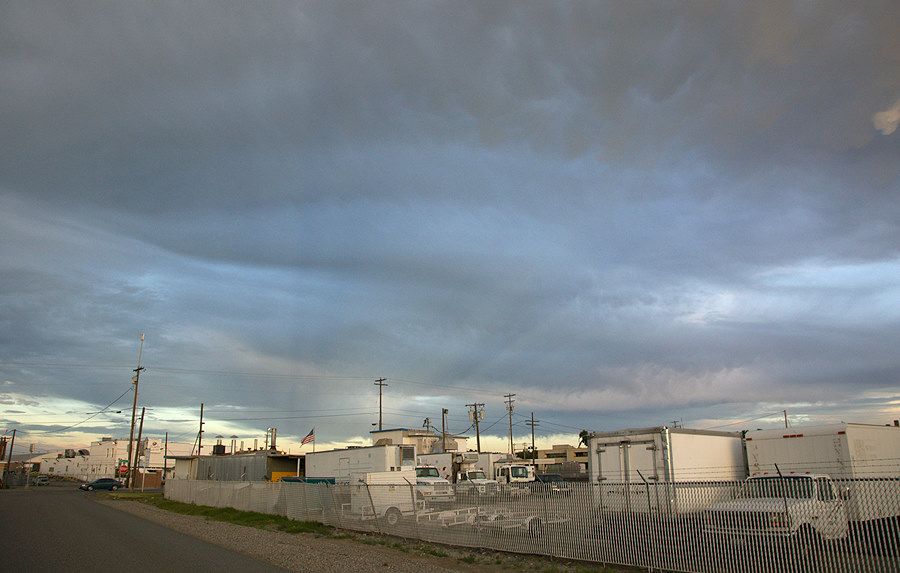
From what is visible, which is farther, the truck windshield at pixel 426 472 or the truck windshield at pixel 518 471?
the truck windshield at pixel 518 471

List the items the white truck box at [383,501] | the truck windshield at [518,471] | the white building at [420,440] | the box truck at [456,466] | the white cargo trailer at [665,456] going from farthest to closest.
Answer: the white building at [420,440] < the truck windshield at [518,471] < the box truck at [456,466] < the white truck box at [383,501] < the white cargo trailer at [665,456]

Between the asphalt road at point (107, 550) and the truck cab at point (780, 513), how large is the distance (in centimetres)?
877

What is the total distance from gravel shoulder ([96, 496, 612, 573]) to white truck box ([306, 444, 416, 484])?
8.90 m

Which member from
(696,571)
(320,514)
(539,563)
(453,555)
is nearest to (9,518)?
(320,514)

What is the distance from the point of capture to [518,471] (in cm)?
3909

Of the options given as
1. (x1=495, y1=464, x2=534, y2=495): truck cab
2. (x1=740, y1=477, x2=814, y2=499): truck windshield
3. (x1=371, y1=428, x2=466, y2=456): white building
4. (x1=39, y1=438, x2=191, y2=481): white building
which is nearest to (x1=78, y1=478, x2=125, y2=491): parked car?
(x1=371, y1=428, x2=466, y2=456): white building

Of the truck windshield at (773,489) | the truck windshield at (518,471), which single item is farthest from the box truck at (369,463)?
the truck windshield at (773,489)

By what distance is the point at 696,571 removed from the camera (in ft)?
32.3

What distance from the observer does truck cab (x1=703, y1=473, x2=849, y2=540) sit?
8797 mm

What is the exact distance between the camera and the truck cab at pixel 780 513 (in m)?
8.80

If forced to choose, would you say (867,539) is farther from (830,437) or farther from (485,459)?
(485,459)

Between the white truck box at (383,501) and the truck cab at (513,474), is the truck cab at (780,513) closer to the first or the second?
the white truck box at (383,501)

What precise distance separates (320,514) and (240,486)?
8.78 meters

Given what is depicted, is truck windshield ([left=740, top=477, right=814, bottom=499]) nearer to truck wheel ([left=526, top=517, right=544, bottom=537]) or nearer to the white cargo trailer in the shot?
truck wheel ([left=526, top=517, right=544, bottom=537])
